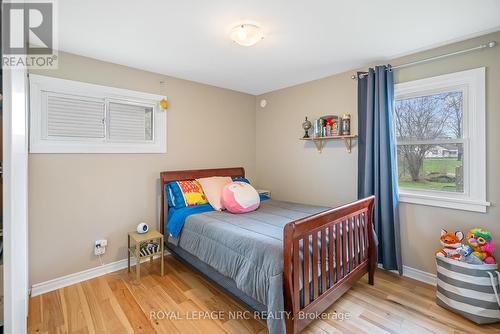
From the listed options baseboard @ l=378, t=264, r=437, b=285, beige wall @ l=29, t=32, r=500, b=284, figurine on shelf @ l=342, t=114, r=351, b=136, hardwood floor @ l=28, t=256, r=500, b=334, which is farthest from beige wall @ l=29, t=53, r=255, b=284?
baseboard @ l=378, t=264, r=437, b=285

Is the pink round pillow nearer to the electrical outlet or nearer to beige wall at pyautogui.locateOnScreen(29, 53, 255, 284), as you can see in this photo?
beige wall at pyautogui.locateOnScreen(29, 53, 255, 284)

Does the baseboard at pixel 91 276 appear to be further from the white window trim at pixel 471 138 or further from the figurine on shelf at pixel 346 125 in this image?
the figurine on shelf at pixel 346 125

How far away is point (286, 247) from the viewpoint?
1.54 m

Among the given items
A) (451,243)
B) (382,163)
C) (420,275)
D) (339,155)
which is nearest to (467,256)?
(451,243)

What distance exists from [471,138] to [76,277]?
4027 millimetres

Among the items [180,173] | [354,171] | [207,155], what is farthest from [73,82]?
[354,171]

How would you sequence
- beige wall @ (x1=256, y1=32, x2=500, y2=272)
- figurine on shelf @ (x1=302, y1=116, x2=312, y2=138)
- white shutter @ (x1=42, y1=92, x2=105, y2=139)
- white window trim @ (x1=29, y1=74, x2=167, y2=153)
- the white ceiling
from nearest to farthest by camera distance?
the white ceiling < beige wall @ (x1=256, y1=32, x2=500, y2=272) < white window trim @ (x1=29, y1=74, x2=167, y2=153) < white shutter @ (x1=42, y1=92, x2=105, y2=139) < figurine on shelf @ (x1=302, y1=116, x2=312, y2=138)

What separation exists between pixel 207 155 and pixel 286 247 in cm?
230

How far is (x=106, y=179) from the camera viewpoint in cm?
265

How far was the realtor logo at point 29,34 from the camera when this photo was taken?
49.0 inches

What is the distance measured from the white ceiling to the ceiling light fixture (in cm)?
5

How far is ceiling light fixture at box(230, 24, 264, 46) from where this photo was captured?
1.93 meters

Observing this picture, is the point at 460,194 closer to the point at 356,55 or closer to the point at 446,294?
the point at 446,294

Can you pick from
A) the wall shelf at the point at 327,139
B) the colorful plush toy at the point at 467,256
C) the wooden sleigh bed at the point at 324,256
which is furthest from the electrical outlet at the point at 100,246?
the colorful plush toy at the point at 467,256
